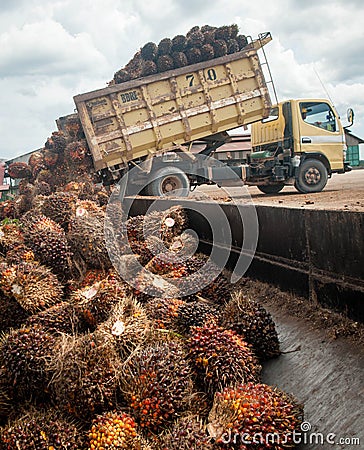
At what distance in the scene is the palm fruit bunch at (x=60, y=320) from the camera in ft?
7.97

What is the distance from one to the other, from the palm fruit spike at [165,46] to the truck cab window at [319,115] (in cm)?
290

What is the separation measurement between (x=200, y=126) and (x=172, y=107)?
67cm

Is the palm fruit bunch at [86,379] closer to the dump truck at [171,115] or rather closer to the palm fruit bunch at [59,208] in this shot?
the palm fruit bunch at [59,208]

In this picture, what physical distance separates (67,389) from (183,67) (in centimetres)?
749

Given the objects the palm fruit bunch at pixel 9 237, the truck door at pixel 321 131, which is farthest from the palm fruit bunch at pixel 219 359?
the truck door at pixel 321 131

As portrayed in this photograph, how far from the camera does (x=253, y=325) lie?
7.79 feet

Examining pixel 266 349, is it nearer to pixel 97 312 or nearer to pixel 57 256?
pixel 97 312

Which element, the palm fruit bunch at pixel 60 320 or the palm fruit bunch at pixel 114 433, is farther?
the palm fruit bunch at pixel 60 320

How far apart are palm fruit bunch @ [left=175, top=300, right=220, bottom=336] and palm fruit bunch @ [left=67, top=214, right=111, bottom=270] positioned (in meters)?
0.80

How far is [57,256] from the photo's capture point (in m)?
3.09

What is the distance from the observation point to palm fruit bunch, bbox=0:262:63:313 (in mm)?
2629

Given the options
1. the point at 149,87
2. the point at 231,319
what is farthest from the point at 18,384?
the point at 149,87

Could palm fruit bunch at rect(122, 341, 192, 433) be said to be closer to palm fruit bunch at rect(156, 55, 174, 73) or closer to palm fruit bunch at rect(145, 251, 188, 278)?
palm fruit bunch at rect(145, 251, 188, 278)

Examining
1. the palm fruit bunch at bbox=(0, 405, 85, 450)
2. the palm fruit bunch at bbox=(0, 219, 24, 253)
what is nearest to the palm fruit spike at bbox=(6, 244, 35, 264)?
the palm fruit bunch at bbox=(0, 219, 24, 253)
